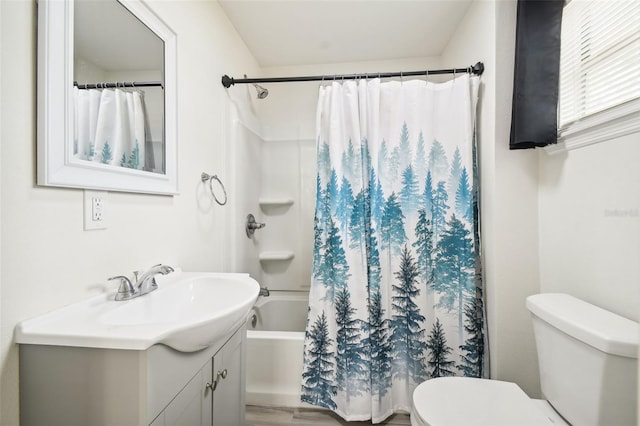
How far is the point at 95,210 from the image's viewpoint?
2.99 feet

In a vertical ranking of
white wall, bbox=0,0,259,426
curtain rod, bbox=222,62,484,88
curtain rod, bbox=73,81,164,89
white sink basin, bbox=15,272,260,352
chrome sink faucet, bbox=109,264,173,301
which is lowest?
white sink basin, bbox=15,272,260,352

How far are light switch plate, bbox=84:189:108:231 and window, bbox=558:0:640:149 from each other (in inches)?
70.7

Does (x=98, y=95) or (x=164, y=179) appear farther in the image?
(x=164, y=179)

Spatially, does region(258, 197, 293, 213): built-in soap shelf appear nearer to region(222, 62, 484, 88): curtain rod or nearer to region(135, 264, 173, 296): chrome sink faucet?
region(222, 62, 484, 88): curtain rod

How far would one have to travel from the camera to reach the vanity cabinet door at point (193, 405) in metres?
0.75

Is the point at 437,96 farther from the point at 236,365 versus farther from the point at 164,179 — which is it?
the point at 236,365

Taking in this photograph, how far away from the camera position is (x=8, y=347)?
68 cm

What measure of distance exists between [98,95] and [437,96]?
5.37 ft

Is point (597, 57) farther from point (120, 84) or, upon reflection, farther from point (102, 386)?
point (102, 386)

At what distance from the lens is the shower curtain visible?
5.26 ft

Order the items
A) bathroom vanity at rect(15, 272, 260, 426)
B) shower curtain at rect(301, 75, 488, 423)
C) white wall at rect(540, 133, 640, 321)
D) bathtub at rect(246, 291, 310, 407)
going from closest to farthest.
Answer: bathroom vanity at rect(15, 272, 260, 426), white wall at rect(540, 133, 640, 321), shower curtain at rect(301, 75, 488, 423), bathtub at rect(246, 291, 310, 407)

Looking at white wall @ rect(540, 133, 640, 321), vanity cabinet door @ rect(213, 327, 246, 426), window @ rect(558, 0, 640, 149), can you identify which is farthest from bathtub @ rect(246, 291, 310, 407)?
window @ rect(558, 0, 640, 149)

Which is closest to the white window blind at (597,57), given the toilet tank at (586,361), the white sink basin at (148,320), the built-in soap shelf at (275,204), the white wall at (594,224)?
the white wall at (594,224)

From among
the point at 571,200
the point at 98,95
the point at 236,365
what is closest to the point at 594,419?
the point at 571,200
